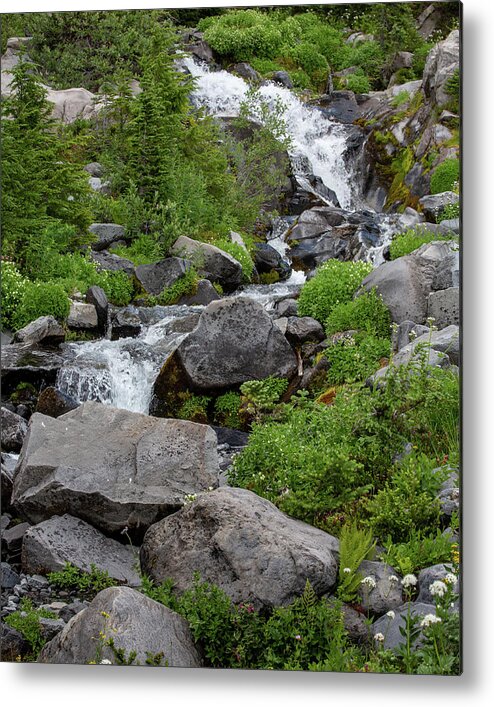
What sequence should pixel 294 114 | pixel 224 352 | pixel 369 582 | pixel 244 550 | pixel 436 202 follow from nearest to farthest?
1. pixel 369 582
2. pixel 244 550
3. pixel 436 202
4. pixel 224 352
5. pixel 294 114

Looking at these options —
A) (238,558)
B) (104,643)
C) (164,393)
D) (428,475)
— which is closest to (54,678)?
(104,643)

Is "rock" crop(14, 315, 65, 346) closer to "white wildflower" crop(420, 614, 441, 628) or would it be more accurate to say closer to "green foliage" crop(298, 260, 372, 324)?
"green foliage" crop(298, 260, 372, 324)

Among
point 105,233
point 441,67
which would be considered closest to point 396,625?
point 441,67

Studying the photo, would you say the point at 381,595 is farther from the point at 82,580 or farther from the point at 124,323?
the point at 124,323

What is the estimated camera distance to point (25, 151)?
19.2 ft

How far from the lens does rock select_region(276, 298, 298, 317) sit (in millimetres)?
6352

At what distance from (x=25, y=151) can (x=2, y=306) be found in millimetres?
1099

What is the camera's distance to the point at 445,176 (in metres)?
5.38

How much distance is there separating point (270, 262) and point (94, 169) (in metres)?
1.63

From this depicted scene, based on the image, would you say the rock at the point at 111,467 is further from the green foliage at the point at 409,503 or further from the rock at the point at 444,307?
the rock at the point at 444,307

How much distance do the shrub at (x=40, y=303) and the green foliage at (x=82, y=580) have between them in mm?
1656

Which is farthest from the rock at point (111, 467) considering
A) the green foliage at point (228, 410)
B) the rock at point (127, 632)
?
the rock at point (127, 632)

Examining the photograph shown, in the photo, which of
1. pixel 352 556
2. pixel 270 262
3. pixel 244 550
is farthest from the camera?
pixel 270 262

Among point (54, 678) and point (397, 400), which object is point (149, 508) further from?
point (397, 400)
